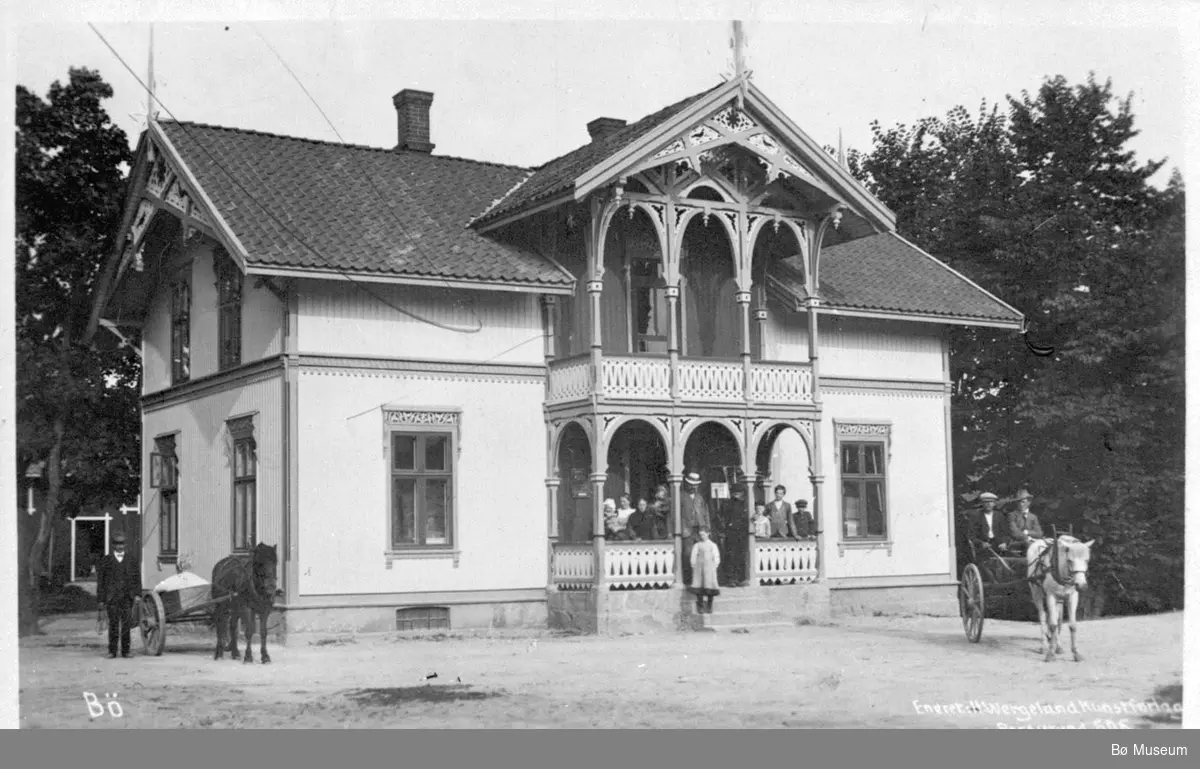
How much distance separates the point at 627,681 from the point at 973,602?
5.62m

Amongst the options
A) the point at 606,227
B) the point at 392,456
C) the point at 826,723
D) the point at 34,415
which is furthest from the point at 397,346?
the point at 826,723

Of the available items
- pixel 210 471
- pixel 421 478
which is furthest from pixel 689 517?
pixel 210 471

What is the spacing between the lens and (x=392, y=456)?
872 inches

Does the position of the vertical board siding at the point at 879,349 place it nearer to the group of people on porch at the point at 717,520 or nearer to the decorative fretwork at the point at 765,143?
the group of people on porch at the point at 717,520

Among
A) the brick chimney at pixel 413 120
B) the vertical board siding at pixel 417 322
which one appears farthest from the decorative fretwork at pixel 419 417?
the brick chimney at pixel 413 120

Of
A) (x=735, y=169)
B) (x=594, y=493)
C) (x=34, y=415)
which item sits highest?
(x=735, y=169)

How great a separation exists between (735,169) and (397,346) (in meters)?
6.00

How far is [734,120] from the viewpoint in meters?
22.4

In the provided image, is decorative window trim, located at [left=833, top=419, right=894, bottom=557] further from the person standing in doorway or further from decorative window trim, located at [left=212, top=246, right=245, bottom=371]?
decorative window trim, located at [left=212, top=246, right=245, bottom=371]

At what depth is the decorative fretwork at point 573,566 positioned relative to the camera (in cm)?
2231

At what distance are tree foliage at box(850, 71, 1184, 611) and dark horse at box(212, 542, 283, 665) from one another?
1608 cm

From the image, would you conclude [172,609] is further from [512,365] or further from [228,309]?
[512,365]

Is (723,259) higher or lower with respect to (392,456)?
higher

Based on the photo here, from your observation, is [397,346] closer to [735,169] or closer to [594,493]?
[594,493]
